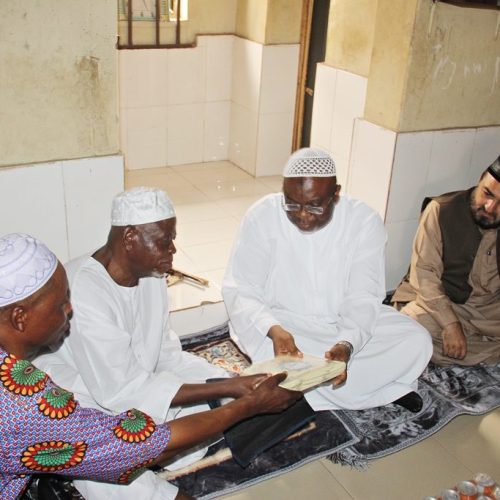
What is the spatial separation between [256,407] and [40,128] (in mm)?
1704

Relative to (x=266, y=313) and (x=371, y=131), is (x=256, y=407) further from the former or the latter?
(x=371, y=131)

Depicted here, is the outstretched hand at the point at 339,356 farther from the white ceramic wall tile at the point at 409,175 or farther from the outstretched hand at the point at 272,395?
the white ceramic wall tile at the point at 409,175

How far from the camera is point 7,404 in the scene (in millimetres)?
1690

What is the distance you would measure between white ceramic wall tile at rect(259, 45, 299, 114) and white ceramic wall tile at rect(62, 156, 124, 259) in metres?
3.63

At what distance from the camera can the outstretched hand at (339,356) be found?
3.00 metres

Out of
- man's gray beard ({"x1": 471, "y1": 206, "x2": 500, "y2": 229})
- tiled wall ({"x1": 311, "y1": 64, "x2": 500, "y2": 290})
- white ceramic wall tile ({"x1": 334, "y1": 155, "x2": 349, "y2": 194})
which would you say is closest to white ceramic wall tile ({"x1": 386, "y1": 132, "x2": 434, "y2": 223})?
tiled wall ({"x1": 311, "y1": 64, "x2": 500, "y2": 290})

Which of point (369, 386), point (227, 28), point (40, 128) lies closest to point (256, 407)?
point (369, 386)

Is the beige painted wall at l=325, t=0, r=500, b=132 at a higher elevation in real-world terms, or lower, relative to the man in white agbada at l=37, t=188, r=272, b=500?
higher

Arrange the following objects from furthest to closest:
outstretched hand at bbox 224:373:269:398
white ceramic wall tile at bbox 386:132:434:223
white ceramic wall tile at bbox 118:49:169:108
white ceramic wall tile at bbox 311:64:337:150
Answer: white ceramic wall tile at bbox 118:49:169:108
white ceramic wall tile at bbox 311:64:337:150
white ceramic wall tile at bbox 386:132:434:223
outstretched hand at bbox 224:373:269:398

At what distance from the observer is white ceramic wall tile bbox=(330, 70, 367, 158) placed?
17.2 ft

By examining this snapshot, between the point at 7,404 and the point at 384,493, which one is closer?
the point at 7,404

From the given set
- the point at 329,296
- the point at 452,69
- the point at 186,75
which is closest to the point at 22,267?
the point at 329,296

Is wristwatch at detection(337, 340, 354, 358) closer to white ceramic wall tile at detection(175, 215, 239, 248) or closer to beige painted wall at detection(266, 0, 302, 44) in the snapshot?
white ceramic wall tile at detection(175, 215, 239, 248)

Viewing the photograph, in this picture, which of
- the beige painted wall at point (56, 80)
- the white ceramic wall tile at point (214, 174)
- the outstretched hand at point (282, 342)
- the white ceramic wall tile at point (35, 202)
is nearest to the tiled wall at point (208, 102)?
the white ceramic wall tile at point (214, 174)
